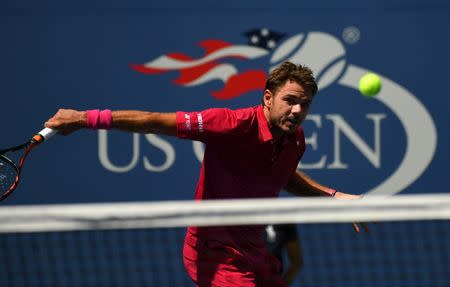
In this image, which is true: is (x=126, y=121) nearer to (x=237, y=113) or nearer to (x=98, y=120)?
(x=98, y=120)

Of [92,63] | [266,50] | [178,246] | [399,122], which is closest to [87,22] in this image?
[92,63]

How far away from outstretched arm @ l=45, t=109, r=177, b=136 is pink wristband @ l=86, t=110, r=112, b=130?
12mm

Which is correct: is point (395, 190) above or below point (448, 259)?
above

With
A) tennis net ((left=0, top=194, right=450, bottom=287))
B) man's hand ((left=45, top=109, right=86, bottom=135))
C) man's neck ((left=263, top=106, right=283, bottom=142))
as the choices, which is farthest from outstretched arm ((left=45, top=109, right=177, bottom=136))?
tennis net ((left=0, top=194, right=450, bottom=287))

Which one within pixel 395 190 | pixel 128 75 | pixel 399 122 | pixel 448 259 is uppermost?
pixel 128 75

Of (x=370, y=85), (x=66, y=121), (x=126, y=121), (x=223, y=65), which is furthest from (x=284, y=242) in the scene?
(x=66, y=121)

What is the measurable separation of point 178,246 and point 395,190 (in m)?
1.35

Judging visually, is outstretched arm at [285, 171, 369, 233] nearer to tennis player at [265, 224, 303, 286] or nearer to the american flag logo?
tennis player at [265, 224, 303, 286]

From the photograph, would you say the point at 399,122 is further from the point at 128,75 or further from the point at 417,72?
the point at 128,75

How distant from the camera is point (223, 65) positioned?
560 cm

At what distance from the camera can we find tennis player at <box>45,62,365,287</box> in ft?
11.4

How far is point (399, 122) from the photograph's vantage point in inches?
224

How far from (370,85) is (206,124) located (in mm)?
2168

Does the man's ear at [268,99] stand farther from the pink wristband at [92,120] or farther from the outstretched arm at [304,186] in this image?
the pink wristband at [92,120]
